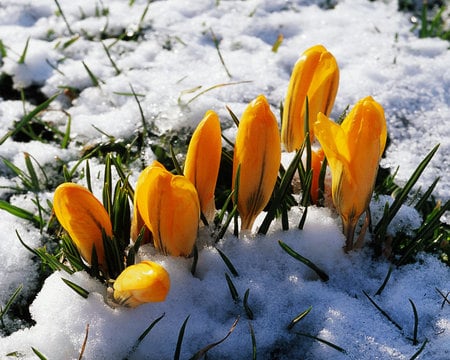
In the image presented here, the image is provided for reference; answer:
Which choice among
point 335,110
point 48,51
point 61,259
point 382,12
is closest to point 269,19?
point 382,12

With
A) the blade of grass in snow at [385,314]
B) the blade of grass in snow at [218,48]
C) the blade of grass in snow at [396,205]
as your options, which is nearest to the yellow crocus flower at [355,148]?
the blade of grass in snow at [396,205]

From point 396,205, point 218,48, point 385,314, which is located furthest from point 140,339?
point 218,48

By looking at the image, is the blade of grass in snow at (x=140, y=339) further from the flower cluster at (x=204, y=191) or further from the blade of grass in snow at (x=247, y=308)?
the blade of grass in snow at (x=247, y=308)

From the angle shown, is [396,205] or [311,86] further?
[311,86]

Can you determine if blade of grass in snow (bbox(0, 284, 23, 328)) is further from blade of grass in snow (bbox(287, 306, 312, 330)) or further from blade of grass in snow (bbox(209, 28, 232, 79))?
blade of grass in snow (bbox(209, 28, 232, 79))

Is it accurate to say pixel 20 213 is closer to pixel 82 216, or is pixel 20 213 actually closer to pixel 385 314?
pixel 82 216

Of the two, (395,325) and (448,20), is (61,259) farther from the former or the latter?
(448,20)
